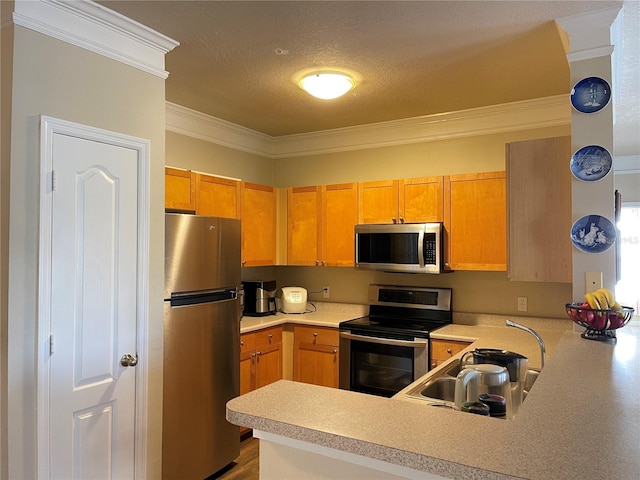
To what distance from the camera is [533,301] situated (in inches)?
138

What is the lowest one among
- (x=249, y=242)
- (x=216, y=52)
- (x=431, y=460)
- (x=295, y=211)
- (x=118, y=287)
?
(x=431, y=460)

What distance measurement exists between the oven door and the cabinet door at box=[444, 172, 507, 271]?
72 cm

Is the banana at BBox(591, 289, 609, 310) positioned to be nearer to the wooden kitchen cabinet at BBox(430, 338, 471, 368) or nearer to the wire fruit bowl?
the wire fruit bowl

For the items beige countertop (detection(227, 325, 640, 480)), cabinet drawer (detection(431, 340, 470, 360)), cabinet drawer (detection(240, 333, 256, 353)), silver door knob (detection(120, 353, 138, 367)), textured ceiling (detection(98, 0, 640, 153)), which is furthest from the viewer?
cabinet drawer (detection(240, 333, 256, 353))

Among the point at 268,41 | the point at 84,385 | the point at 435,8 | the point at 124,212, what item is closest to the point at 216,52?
the point at 268,41

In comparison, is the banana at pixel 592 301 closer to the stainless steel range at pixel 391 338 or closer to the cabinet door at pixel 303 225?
the stainless steel range at pixel 391 338

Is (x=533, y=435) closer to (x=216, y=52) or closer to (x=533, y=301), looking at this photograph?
(x=216, y=52)

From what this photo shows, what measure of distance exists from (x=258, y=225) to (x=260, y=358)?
1.19 m

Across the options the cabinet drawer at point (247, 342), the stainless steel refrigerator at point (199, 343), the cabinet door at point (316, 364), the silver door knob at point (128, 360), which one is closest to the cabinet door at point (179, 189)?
the stainless steel refrigerator at point (199, 343)

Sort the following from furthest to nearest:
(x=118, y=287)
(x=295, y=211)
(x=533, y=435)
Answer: (x=295, y=211) < (x=118, y=287) < (x=533, y=435)

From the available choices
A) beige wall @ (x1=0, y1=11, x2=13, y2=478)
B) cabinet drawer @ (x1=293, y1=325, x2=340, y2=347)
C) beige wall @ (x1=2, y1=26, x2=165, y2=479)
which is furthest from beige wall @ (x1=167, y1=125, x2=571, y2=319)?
beige wall @ (x1=0, y1=11, x2=13, y2=478)

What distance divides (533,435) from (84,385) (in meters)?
1.92

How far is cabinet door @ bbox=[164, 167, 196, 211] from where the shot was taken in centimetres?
335

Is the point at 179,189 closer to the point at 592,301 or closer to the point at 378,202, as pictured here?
the point at 378,202
